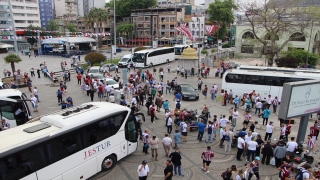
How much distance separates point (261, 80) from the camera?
70.3 feet

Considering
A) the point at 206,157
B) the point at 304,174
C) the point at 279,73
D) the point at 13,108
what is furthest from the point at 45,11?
the point at 304,174

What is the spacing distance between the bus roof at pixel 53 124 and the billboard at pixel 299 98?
7525 mm

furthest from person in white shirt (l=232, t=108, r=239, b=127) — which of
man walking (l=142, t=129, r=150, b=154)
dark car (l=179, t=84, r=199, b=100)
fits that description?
dark car (l=179, t=84, r=199, b=100)

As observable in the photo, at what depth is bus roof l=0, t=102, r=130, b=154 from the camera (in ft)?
27.6

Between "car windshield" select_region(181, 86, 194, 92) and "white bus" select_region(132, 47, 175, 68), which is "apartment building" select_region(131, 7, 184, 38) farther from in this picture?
"car windshield" select_region(181, 86, 194, 92)

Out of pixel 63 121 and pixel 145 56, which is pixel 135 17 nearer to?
pixel 145 56

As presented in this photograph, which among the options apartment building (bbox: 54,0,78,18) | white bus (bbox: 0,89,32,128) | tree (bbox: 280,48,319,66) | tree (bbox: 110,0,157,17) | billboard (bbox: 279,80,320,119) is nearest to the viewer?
billboard (bbox: 279,80,320,119)

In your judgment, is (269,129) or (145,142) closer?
(145,142)

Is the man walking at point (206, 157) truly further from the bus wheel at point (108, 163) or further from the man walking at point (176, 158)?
the bus wheel at point (108, 163)

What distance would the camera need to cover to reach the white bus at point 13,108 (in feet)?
46.6

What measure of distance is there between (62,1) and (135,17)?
5482cm

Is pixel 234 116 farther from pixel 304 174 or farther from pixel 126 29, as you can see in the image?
pixel 126 29

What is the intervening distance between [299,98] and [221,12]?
220 feet

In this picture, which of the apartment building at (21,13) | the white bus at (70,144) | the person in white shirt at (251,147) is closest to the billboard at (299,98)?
the person in white shirt at (251,147)
